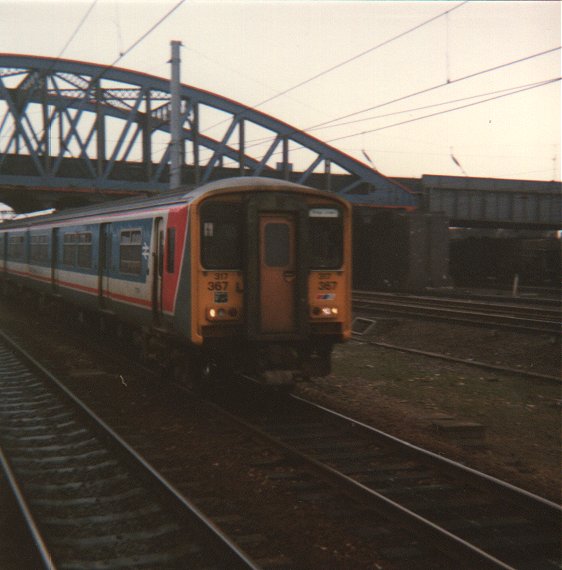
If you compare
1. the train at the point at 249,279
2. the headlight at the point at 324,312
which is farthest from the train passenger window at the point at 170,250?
the headlight at the point at 324,312

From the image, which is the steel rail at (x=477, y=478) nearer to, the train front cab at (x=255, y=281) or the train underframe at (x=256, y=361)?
the train underframe at (x=256, y=361)

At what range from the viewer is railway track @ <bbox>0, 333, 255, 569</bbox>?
17.1 ft

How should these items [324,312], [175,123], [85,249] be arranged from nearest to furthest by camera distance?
[324,312], [85,249], [175,123]

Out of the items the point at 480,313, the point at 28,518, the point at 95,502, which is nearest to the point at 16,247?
the point at 480,313

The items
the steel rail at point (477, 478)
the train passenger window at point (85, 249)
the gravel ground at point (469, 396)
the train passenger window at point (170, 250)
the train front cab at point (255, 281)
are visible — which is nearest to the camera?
the steel rail at point (477, 478)

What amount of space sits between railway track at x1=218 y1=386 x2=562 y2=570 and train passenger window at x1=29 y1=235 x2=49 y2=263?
1348 cm

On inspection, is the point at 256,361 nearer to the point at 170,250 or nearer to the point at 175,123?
the point at 170,250

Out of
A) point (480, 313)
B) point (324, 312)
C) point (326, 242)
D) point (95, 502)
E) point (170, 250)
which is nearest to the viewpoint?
point (95, 502)

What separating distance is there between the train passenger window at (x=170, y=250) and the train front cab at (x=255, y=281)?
0.85m

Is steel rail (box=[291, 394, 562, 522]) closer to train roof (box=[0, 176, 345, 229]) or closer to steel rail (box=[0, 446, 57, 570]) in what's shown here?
train roof (box=[0, 176, 345, 229])

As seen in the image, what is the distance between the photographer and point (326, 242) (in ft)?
33.4

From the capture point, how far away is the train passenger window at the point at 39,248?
2081 cm

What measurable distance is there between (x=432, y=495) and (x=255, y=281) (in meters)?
3.79

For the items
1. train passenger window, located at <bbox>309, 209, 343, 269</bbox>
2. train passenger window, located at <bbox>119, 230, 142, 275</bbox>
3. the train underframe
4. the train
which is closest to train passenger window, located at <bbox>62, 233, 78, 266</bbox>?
train passenger window, located at <bbox>119, 230, 142, 275</bbox>
